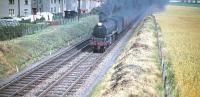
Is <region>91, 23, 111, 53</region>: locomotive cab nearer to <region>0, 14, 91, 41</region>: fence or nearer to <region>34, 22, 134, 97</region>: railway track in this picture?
<region>34, 22, 134, 97</region>: railway track

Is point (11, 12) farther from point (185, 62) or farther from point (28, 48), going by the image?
point (185, 62)

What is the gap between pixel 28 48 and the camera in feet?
119

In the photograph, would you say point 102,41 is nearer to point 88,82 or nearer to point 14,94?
point 88,82

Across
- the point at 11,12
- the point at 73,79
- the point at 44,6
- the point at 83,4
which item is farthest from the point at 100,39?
the point at 83,4

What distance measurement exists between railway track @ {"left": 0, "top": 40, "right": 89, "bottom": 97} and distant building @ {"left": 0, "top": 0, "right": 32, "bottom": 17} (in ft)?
91.6

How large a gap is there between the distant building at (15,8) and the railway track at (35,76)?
1099 inches

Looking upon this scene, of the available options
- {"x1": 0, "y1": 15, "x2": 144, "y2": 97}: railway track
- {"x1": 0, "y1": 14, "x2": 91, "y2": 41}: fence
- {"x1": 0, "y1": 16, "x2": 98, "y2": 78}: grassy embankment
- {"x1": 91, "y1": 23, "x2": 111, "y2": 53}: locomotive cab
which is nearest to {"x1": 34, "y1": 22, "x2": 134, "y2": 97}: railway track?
{"x1": 0, "y1": 15, "x2": 144, "y2": 97}: railway track

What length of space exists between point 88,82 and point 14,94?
628cm

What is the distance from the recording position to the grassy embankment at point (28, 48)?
29.9m

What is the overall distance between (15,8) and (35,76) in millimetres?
40134

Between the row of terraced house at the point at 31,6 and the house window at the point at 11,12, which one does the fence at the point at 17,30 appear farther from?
the house window at the point at 11,12

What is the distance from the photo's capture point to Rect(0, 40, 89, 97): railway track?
79.1ft

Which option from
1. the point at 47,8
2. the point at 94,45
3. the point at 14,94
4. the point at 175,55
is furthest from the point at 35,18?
the point at 14,94

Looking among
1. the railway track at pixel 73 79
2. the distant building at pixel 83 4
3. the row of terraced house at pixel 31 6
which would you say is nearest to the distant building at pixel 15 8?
the row of terraced house at pixel 31 6
